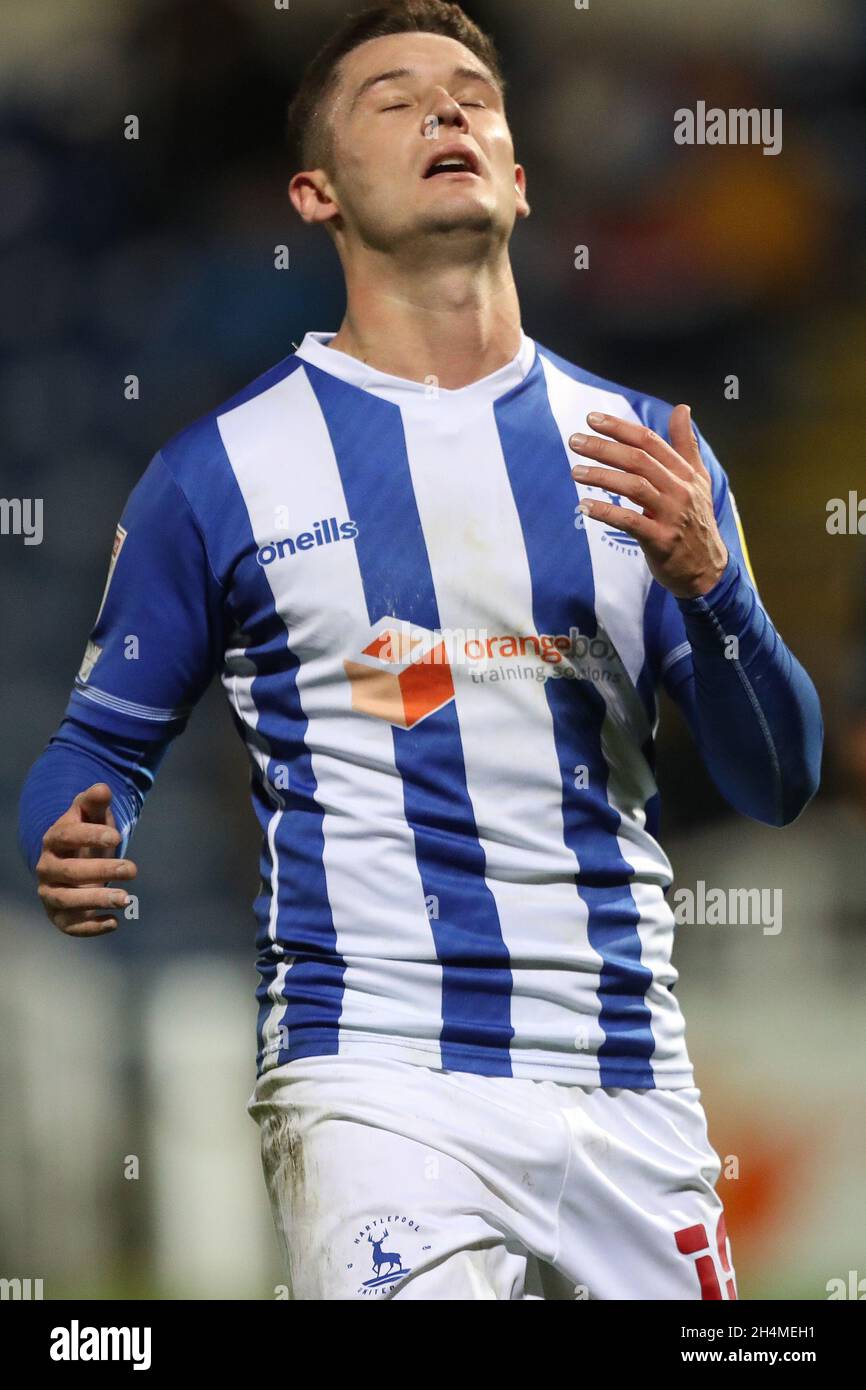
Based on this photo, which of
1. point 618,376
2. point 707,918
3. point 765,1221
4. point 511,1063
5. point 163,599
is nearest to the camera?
point 511,1063

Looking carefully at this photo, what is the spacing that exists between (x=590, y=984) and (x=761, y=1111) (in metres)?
1.59

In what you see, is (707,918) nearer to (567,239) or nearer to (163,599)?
(567,239)

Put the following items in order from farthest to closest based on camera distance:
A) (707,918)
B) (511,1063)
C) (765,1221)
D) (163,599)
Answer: (707,918), (765,1221), (163,599), (511,1063)

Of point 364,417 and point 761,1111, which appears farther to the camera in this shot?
point 761,1111

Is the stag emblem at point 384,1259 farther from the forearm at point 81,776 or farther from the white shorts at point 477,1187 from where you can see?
the forearm at point 81,776

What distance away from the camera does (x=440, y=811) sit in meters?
2.26

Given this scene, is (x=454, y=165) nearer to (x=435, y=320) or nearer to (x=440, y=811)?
(x=435, y=320)

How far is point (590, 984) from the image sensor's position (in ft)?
7.46

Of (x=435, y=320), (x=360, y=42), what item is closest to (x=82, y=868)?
(x=435, y=320)

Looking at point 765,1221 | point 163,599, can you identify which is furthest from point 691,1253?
point 765,1221

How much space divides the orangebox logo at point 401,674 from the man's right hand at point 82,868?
1.18 feet

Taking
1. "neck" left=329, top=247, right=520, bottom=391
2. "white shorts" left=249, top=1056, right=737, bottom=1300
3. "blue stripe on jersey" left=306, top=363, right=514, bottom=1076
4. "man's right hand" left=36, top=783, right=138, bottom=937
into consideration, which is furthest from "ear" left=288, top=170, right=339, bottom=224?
"white shorts" left=249, top=1056, right=737, bottom=1300

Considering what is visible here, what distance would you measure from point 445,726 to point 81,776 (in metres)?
0.53

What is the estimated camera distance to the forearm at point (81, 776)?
240 cm
